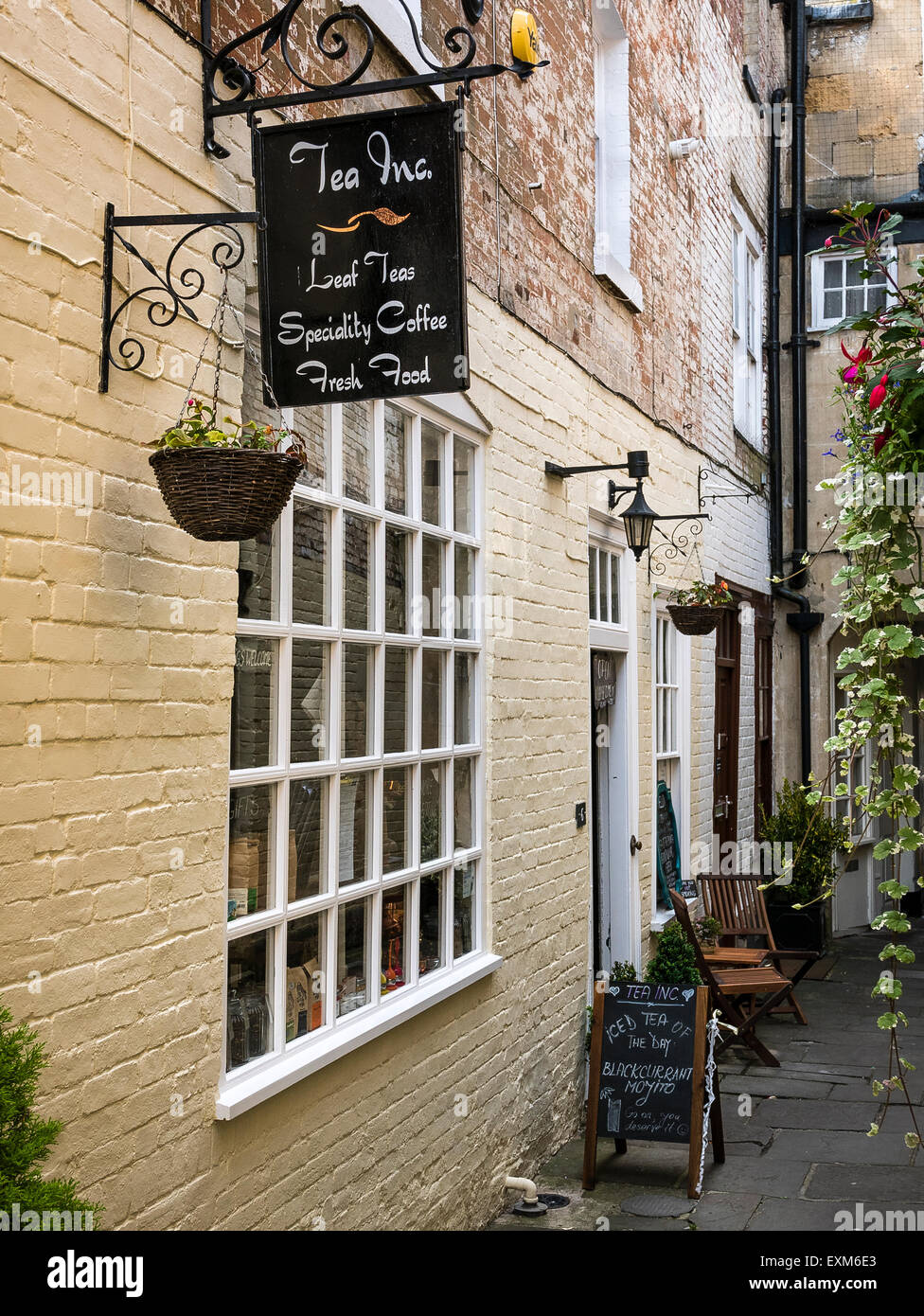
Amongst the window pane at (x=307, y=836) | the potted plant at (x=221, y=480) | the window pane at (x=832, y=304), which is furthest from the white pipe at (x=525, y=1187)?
the window pane at (x=832, y=304)

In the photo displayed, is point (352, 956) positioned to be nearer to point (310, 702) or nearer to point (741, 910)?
point (310, 702)

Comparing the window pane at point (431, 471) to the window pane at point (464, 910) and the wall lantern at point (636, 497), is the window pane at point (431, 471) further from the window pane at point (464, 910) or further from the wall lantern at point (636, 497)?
the window pane at point (464, 910)

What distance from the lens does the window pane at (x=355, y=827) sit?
4121 millimetres

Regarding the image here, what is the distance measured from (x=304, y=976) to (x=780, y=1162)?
3.24 m

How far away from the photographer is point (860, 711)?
2803 millimetres

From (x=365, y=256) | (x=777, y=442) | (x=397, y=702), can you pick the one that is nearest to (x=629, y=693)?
(x=397, y=702)

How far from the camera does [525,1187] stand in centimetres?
527

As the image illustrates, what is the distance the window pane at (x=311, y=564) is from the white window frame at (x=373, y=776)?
0.02 metres

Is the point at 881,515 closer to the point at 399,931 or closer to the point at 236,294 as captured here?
the point at 236,294

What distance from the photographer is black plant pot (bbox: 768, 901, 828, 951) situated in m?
10.5

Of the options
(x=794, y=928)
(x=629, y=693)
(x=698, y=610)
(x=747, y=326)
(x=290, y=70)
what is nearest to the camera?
(x=290, y=70)

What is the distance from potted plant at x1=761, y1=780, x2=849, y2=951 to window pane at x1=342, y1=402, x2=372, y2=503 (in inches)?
262

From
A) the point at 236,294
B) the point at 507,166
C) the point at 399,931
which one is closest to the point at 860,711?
the point at 236,294

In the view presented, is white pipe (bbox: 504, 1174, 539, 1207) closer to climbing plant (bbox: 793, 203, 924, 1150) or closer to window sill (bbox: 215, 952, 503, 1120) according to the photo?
window sill (bbox: 215, 952, 503, 1120)
